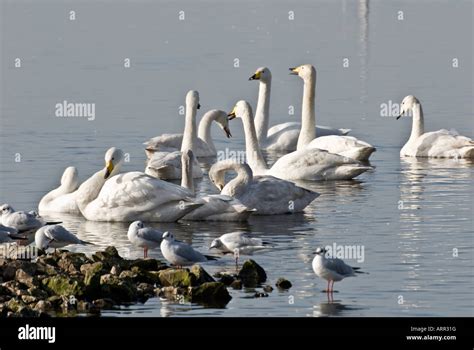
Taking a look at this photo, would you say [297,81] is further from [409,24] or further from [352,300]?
[352,300]

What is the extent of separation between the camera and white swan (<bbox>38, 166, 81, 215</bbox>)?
817 inches

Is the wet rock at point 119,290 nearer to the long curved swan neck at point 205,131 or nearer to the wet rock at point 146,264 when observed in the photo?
the wet rock at point 146,264

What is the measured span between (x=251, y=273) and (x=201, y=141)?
10574mm

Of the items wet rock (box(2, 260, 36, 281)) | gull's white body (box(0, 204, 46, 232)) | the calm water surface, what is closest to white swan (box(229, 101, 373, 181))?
the calm water surface

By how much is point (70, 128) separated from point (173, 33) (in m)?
22.7

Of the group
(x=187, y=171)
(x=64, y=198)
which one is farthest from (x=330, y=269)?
(x=64, y=198)

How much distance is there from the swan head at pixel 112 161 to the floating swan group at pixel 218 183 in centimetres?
1

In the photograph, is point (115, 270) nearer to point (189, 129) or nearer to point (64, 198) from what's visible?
point (64, 198)

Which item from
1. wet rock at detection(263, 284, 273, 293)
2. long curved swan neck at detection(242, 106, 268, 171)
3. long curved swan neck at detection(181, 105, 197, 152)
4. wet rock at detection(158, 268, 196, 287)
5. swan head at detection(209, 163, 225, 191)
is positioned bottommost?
wet rock at detection(263, 284, 273, 293)

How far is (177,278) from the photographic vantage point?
1550 cm

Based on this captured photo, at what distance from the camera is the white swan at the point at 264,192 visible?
20344 mm

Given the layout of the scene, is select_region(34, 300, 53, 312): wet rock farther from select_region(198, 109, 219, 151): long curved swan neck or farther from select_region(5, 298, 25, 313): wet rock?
select_region(198, 109, 219, 151): long curved swan neck

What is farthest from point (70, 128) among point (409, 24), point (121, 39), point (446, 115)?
point (409, 24)

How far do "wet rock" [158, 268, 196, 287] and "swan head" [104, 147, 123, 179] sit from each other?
5.17 metres
